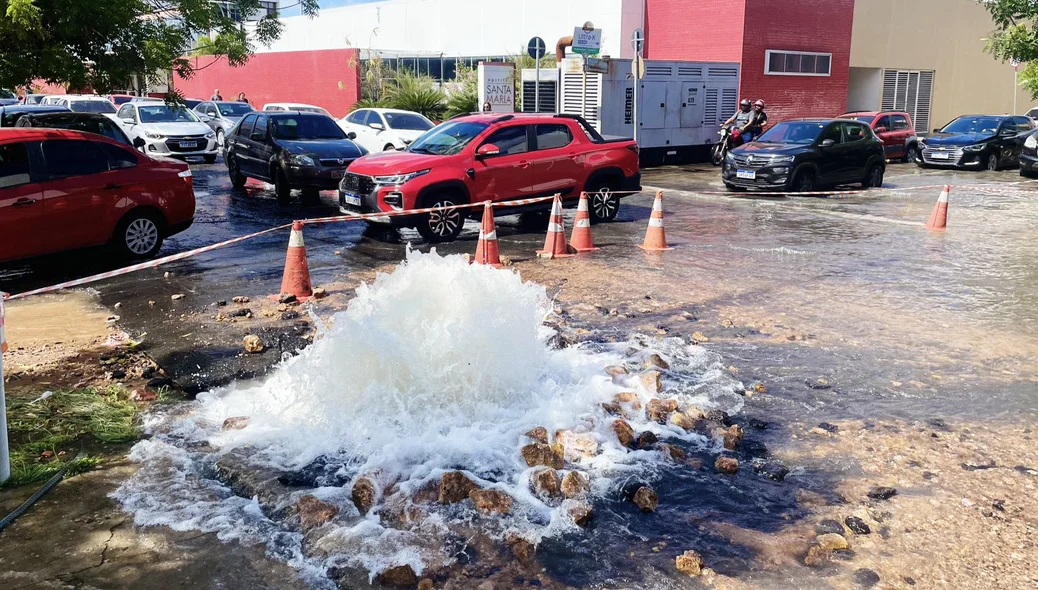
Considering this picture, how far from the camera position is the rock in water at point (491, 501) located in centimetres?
455

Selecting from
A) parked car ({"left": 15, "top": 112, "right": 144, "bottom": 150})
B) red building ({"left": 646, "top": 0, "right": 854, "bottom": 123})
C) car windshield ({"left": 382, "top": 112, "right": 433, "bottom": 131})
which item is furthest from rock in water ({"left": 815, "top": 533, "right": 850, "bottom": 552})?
red building ({"left": 646, "top": 0, "right": 854, "bottom": 123})

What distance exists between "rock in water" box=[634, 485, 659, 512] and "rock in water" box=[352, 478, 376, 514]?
1399mm

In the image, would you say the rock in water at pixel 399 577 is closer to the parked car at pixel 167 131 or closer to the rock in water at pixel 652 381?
the rock in water at pixel 652 381

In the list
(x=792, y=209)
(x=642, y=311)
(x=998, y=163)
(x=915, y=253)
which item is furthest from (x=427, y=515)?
(x=998, y=163)

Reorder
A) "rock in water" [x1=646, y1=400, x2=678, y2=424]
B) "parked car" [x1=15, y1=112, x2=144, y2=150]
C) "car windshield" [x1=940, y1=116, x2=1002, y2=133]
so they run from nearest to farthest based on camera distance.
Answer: "rock in water" [x1=646, y1=400, x2=678, y2=424], "parked car" [x1=15, y1=112, x2=144, y2=150], "car windshield" [x1=940, y1=116, x2=1002, y2=133]

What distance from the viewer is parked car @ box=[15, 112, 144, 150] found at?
15.1 m

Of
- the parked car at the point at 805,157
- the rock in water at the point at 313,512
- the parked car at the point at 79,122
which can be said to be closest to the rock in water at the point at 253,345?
the rock in water at the point at 313,512

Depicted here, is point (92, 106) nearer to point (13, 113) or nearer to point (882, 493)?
point (13, 113)

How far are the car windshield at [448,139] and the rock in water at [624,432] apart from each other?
25.1ft

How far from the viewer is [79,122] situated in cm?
1543

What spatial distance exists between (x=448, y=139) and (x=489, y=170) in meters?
0.84

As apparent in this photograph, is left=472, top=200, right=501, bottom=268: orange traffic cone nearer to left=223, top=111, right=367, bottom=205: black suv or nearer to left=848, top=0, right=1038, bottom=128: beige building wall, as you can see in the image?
left=223, top=111, right=367, bottom=205: black suv

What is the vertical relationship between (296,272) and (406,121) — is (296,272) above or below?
below

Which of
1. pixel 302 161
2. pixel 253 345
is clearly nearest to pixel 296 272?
pixel 253 345
